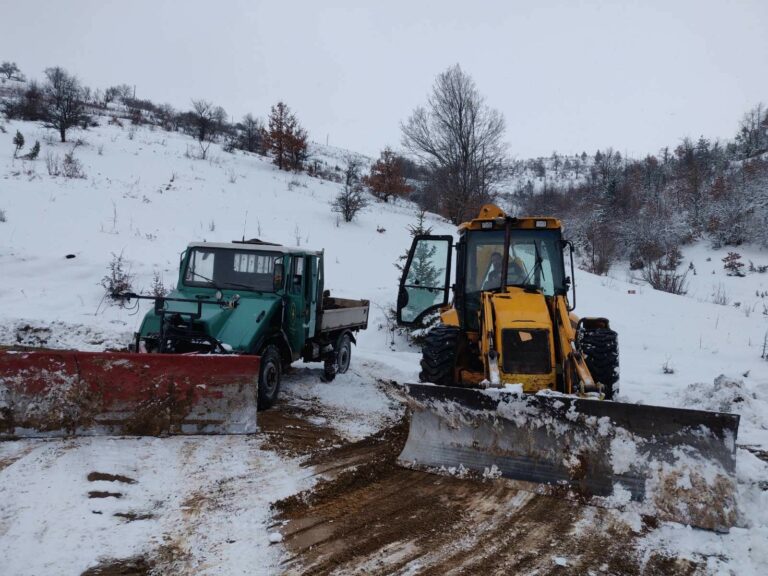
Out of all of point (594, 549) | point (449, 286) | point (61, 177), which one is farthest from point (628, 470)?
point (61, 177)

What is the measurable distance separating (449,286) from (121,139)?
24.2 meters

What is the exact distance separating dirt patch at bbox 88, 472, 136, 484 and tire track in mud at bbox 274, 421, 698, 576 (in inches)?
50.4

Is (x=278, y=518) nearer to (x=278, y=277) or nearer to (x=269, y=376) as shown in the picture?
(x=269, y=376)

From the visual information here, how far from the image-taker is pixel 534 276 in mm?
6156

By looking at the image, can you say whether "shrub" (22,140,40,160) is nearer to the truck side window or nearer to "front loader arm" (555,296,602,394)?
the truck side window

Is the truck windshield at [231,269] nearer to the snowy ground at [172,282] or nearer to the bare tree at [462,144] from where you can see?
the snowy ground at [172,282]

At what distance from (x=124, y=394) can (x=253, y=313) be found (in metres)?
1.93

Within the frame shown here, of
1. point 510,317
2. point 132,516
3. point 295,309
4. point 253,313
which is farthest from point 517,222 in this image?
point 132,516

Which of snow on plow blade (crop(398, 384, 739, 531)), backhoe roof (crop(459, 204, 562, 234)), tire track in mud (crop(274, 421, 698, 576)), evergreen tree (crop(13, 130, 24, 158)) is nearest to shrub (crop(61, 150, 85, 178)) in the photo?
evergreen tree (crop(13, 130, 24, 158))

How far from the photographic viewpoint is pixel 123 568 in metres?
3.11

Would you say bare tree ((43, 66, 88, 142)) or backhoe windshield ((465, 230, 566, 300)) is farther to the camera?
bare tree ((43, 66, 88, 142))

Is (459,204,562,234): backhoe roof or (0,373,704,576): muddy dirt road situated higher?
(459,204,562,234): backhoe roof

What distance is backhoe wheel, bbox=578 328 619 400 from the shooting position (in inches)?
236

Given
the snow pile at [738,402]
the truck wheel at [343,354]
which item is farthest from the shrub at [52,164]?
the snow pile at [738,402]
